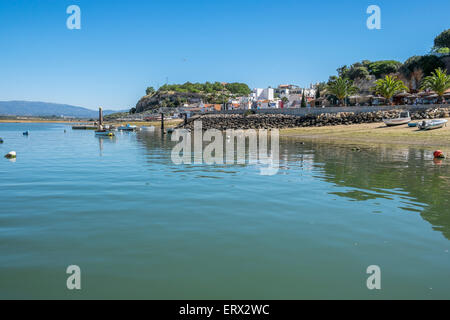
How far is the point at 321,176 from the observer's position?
897 inches

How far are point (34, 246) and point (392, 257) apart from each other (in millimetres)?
10316

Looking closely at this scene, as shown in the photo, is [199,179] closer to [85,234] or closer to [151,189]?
[151,189]

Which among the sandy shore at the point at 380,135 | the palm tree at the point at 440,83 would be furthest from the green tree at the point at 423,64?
the sandy shore at the point at 380,135

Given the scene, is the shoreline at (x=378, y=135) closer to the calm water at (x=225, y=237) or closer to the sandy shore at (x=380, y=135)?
the sandy shore at (x=380, y=135)

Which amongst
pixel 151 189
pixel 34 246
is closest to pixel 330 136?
pixel 151 189

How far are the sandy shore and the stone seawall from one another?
4.77 m

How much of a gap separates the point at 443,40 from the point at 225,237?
156548 mm

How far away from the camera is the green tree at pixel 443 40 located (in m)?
129

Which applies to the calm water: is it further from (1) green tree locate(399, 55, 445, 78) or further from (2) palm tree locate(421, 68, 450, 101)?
(1) green tree locate(399, 55, 445, 78)

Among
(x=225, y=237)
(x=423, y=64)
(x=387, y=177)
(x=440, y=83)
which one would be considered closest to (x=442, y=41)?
(x=423, y=64)

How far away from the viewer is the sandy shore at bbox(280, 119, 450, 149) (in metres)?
47.1

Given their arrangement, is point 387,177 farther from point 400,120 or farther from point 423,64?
point 423,64

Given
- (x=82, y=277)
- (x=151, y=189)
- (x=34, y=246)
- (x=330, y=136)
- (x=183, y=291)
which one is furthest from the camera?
(x=330, y=136)

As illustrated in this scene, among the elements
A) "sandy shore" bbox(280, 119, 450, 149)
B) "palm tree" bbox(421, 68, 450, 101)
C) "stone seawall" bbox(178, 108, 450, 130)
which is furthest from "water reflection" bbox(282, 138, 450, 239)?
"palm tree" bbox(421, 68, 450, 101)
